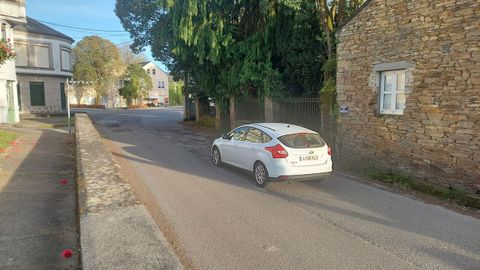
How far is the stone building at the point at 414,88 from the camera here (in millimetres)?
8023

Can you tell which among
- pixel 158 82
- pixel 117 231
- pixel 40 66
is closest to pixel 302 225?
pixel 117 231

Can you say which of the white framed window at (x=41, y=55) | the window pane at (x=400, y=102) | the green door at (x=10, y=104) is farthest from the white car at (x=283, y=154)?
the white framed window at (x=41, y=55)

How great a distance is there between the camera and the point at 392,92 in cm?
1010

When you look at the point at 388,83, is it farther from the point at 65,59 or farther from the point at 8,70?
the point at 65,59

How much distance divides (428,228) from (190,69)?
1643 centimetres

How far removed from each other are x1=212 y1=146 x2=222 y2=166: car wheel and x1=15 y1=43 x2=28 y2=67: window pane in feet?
90.5

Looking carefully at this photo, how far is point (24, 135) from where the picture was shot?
55.7 feet

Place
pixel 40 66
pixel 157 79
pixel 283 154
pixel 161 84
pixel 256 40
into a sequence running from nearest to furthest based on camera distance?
pixel 283 154 < pixel 256 40 < pixel 40 66 < pixel 157 79 < pixel 161 84

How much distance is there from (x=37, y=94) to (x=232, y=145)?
29.4 m

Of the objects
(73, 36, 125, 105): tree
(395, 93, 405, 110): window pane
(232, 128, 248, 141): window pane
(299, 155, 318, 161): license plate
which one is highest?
(73, 36, 125, 105): tree

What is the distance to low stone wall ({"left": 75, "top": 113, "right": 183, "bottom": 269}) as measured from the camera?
3.50 metres

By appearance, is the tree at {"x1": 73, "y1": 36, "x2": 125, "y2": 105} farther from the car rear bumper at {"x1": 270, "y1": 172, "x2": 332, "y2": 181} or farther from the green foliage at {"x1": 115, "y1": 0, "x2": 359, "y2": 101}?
the car rear bumper at {"x1": 270, "y1": 172, "x2": 332, "y2": 181}

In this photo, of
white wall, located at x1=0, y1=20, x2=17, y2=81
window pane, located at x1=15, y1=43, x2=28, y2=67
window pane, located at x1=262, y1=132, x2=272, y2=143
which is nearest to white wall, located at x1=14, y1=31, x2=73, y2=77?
window pane, located at x1=15, y1=43, x2=28, y2=67

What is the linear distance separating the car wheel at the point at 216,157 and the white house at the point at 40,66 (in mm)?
27205
